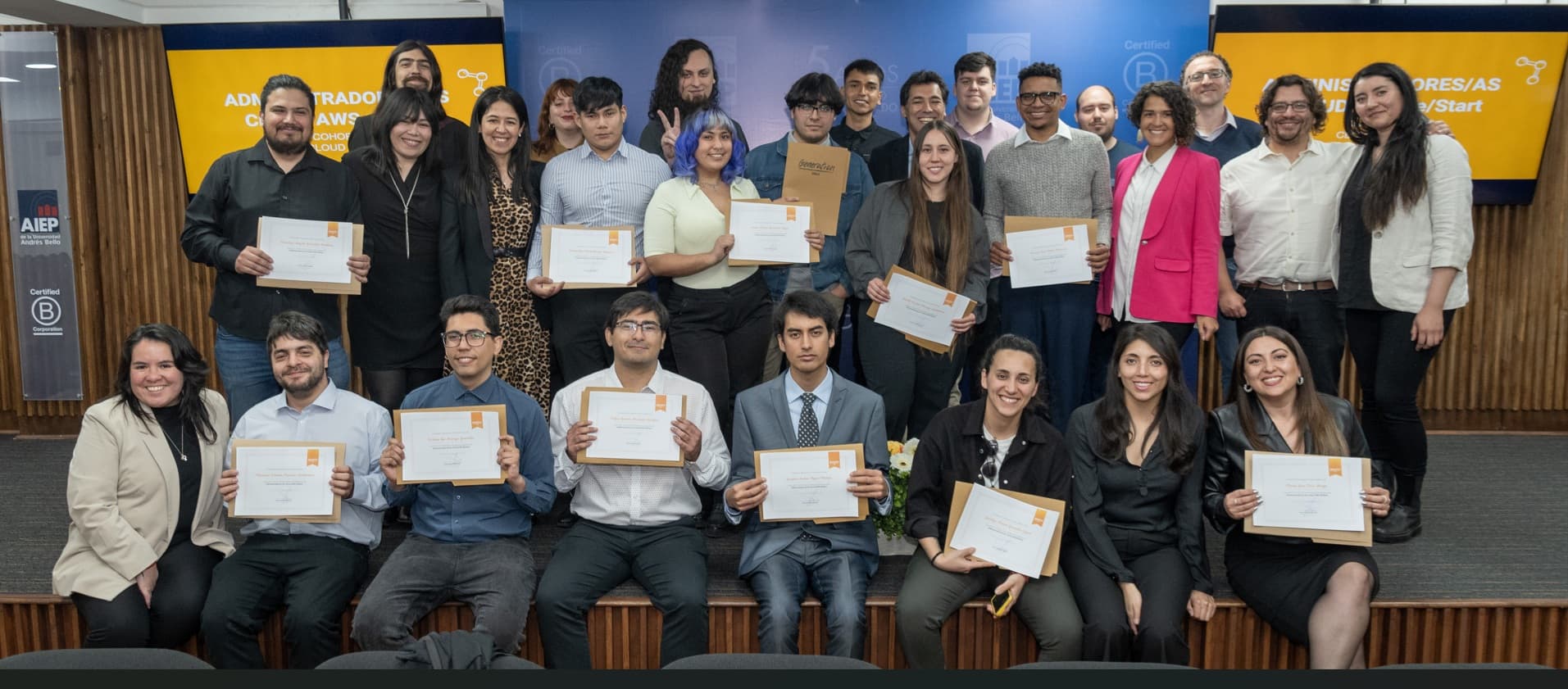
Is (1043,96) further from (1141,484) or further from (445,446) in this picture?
(445,446)

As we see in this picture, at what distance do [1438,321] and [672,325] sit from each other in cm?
275

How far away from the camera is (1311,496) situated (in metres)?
3.26

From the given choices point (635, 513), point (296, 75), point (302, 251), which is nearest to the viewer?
point (635, 513)

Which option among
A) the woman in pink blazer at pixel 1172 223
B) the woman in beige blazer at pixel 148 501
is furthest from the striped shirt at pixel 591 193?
the woman in pink blazer at pixel 1172 223

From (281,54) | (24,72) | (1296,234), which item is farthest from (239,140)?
(1296,234)

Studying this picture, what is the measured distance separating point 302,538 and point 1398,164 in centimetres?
388

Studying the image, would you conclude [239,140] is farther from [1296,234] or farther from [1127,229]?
[1296,234]

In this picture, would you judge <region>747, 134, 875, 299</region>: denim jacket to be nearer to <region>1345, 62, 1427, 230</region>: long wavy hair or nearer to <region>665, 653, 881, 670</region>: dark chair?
<region>1345, 62, 1427, 230</region>: long wavy hair

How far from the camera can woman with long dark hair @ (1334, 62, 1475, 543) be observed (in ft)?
12.8

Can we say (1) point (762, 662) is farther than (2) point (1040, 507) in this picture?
No

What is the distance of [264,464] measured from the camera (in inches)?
130

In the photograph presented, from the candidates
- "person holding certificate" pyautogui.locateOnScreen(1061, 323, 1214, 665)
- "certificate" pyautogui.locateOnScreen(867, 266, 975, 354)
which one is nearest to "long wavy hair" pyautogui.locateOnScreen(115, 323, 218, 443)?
"certificate" pyautogui.locateOnScreen(867, 266, 975, 354)

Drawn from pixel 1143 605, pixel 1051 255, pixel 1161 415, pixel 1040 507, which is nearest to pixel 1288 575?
pixel 1143 605

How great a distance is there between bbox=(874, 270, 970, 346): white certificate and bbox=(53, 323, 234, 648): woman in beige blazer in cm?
230
